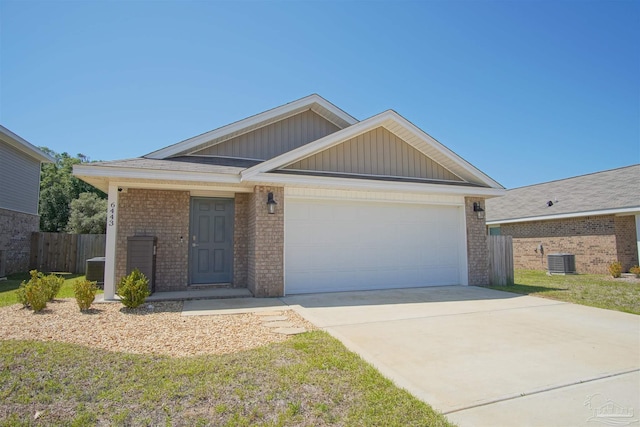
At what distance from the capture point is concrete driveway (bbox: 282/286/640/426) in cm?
297

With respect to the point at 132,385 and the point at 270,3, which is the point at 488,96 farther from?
the point at 132,385

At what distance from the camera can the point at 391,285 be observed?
9438 mm

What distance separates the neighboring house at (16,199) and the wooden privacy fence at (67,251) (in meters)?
0.55

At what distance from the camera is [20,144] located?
533 inches

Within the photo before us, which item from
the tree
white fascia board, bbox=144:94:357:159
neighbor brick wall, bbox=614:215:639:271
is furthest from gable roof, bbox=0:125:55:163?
neighbor brick wall, bbox=614:215:639:271

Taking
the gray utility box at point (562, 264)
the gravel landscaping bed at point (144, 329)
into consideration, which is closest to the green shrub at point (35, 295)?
the gravel landscaping bed at point (144, 329)

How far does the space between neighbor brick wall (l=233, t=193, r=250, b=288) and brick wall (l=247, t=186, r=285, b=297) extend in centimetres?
98

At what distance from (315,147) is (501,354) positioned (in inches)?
238

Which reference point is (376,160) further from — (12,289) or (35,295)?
(12,289)

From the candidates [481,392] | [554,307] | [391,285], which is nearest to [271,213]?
[391,285]

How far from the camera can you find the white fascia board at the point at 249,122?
375 inches

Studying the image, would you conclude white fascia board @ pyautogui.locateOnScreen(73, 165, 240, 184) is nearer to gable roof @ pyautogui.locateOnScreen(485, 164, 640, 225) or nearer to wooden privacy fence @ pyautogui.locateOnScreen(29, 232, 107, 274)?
wooden privacy fence @ pyautogui.locateOnScreen(29, 232, 107, 274)

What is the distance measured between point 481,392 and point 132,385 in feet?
11.0

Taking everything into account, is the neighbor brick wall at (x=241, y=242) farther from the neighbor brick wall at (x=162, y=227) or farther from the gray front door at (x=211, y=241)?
the neighbor brick wall at (x=162, y=227)
